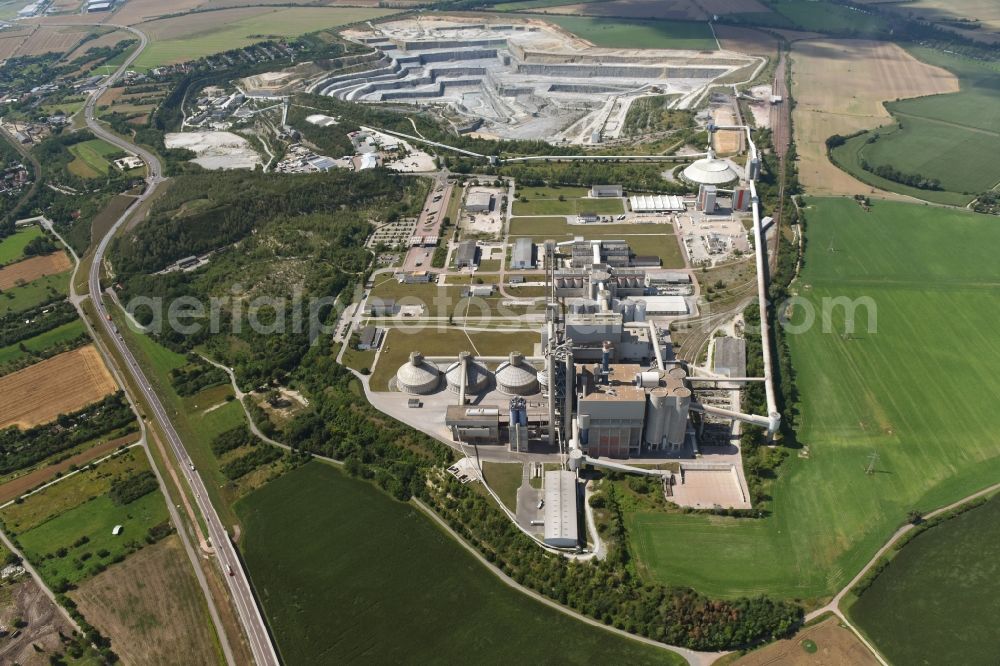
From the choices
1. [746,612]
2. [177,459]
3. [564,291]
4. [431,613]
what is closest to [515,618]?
[431,613]

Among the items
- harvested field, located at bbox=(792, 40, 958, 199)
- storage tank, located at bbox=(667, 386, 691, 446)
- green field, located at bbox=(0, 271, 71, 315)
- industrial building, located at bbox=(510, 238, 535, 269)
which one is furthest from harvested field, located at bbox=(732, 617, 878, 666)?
green field, located at bbox=(0, 271, 71, 315)

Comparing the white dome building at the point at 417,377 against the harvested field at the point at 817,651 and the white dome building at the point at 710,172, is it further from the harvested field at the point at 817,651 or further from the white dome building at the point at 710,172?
the white dome building at the point at 710,172

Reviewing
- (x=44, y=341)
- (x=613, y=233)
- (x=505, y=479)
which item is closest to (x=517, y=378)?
(x=505, y=479)

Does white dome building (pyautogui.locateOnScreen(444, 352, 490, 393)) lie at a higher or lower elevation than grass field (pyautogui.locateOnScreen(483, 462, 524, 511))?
higher

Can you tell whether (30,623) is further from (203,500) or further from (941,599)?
(941,599)

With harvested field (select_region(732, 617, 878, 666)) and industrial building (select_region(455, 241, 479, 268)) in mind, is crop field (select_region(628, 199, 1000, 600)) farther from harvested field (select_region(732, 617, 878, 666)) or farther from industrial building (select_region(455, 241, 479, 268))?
industrial building (select_region(455, 241, 479, 268))
